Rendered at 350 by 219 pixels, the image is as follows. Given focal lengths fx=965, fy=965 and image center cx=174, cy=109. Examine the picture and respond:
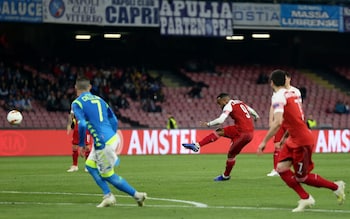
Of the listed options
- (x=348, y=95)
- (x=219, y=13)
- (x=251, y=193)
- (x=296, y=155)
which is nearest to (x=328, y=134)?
(x=219, y=13)

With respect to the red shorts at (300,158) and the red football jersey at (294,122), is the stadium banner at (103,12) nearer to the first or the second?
the red football jersey at (294,122)

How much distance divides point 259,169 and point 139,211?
1301 centimetres

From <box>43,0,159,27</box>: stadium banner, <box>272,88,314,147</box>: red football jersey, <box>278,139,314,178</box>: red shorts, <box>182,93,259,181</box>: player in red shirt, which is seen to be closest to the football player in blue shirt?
<box>278,139,314,178</box>: red shorts

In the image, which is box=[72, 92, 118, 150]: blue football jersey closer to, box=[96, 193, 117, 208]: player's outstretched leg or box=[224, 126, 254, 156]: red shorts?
box=[96, 193, 117, 208]: player's outstretched leg

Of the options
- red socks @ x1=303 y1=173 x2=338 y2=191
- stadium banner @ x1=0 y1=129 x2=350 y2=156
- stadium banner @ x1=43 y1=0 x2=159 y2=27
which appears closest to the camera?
red socks @ x1=303 y1=173 x2=338 y2=191

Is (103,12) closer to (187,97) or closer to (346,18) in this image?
(187,97)

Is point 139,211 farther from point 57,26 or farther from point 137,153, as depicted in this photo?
point 57,26

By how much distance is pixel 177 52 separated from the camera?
5525 centimetres

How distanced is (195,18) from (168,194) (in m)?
28.9

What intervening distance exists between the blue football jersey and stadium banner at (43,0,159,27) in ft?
92.2

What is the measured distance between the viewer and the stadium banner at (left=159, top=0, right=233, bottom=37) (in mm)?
45906

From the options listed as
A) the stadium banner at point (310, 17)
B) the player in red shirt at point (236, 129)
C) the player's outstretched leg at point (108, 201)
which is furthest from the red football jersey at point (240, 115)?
the stadium banner at point (310, 17)

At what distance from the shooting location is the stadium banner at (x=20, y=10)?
42.0m

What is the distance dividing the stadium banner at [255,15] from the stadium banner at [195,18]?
517mm
